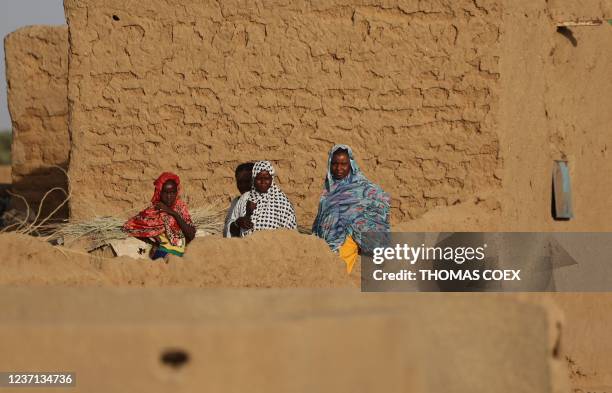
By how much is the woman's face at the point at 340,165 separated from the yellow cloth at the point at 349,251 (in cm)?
41

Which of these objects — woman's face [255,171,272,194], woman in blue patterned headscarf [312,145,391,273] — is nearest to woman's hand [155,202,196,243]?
woman's face [255,171,272,194]

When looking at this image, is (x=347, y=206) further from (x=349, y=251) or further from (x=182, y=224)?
(x=182, y=224)

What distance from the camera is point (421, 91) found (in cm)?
664

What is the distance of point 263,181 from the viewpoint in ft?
21.2

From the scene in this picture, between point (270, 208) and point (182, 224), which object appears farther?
point (182, 224)

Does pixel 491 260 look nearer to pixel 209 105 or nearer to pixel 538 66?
pixel 538 66

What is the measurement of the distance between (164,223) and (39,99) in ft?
16.4

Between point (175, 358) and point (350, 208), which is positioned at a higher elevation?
point (350, 208)

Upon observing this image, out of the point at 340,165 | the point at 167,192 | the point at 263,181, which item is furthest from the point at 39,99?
the point at 340,165

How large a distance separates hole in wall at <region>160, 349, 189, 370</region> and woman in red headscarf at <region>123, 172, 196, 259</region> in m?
3.77

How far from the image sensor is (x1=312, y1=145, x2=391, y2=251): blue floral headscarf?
623 cm

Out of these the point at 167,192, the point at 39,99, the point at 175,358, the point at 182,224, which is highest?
the point at 39,99

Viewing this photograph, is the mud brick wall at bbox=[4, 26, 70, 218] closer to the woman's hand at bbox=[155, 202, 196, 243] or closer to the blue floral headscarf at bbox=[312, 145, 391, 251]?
the woman's hand at bbox=[155, 202, 196, 243]

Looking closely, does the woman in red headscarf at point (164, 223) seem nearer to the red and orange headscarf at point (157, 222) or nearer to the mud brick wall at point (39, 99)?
the red and orange headscarf at point (157, 222)
